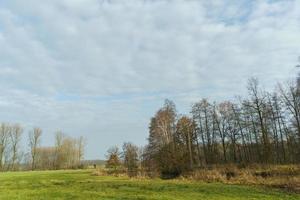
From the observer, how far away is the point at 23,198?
15.1m

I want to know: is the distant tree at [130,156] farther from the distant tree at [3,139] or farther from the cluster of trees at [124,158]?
the distant tree at [3,139]

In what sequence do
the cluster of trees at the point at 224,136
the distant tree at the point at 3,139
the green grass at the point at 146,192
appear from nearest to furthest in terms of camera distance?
the green grass at the point at 146,192, the cluster of trees at the point at 224,136, the distant tree at the point at 3,139

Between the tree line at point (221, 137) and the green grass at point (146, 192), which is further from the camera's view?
the tree line at point (221, 137)

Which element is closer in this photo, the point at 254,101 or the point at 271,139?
the point at 254,101

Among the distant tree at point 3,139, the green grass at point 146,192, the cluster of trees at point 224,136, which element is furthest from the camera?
the distant tree at point 3,139

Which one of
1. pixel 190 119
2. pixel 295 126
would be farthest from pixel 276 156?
pixel 190 119

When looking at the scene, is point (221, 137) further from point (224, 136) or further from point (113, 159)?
point (113, 159)

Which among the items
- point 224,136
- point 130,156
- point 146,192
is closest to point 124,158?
point 130,156

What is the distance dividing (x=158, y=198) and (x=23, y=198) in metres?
7.13

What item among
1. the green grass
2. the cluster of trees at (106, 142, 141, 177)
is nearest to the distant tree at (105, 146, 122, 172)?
the cluster of trees at (106, 142, 141, 177)

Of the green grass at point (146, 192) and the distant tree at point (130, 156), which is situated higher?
the distant tree at point (130, 156)

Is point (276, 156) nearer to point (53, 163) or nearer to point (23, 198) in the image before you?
point (23, 198)

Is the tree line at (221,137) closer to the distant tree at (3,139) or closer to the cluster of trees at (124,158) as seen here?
the cluster of trees at (124,158)

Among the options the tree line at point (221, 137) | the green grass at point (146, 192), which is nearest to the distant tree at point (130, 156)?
the tree line at point (221, 137)
